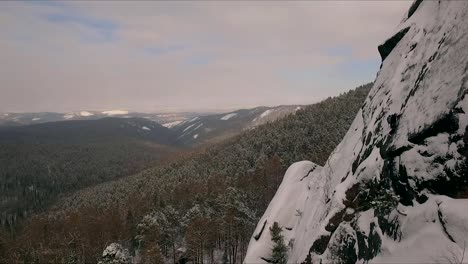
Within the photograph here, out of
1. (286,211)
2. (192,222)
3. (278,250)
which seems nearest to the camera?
(278,250)

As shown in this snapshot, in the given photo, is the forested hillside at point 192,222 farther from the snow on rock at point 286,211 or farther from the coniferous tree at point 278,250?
the coniferous tree at point 278,250

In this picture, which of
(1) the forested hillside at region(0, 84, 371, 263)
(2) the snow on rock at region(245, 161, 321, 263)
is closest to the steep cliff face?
(2) the snow on rock at region(245, 161, 321, 263)

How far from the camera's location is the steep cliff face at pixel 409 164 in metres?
16.2

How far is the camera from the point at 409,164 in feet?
62.3

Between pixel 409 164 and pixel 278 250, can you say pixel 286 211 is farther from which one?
pixel 409 164

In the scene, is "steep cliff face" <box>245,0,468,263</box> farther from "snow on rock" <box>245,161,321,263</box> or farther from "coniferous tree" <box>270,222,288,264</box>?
"snow on rock" <box>245,161,321,263</box>

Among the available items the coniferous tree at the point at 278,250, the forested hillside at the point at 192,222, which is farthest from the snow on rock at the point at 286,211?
the forested hillside at the point at 192,222

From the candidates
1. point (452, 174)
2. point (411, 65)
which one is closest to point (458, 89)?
point (452, 174)

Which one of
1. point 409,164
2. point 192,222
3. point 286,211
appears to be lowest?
point 192,222

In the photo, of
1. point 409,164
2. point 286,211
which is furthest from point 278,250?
point 409,164

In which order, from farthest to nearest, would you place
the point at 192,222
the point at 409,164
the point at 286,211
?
1. the point at 192,222
2. the point at 286,211
3. the point at 409,164

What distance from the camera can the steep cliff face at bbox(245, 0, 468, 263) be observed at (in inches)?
639

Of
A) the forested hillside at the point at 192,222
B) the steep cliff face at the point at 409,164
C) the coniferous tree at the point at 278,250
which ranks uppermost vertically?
the steep cliff face at the point at 409,164

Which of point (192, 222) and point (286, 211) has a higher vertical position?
point (286, 211)
